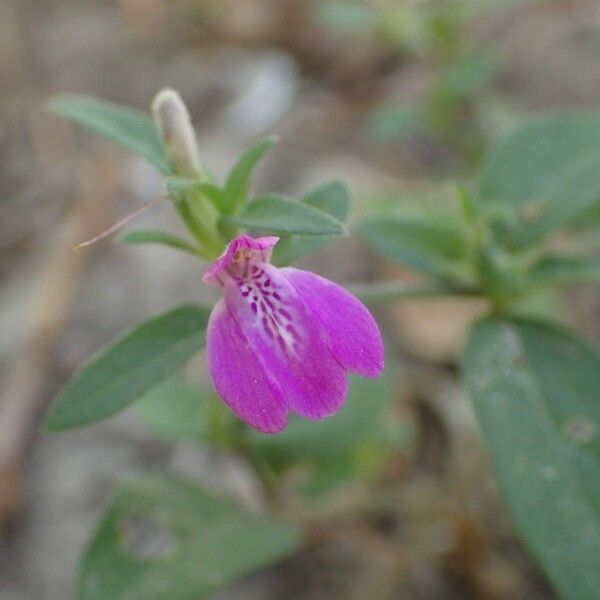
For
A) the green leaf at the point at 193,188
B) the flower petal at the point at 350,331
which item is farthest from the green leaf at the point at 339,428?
the flower petal at the point at 350,331

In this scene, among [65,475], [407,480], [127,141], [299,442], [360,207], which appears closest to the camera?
[127,141]

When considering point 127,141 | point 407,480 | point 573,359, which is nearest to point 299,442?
point 407,480

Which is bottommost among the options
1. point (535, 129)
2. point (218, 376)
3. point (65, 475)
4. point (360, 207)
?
point (65, 475)

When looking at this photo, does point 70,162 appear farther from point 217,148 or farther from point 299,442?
point 299,442

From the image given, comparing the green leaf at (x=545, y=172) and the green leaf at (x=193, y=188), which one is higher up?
the green leaf at (x=193, y=188)

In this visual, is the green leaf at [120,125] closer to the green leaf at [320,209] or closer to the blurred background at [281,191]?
the green leaf at [320,209]

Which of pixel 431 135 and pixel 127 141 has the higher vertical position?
pixel 127 141

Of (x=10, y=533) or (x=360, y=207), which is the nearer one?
(x=10, y=533)

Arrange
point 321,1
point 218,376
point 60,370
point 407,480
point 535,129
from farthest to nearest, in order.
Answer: point 321,1 → point 60,370 → point 407,480 → point 535,129 → point 218,376
